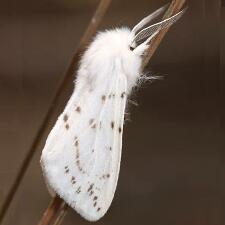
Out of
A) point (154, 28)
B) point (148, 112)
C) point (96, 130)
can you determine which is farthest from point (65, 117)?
point (148, 112)

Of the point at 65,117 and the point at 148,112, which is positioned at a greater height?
the point at 148,112

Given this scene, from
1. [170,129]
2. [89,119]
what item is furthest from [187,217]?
[89,119]

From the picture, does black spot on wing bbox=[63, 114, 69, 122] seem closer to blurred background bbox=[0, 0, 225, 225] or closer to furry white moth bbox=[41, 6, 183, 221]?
furry white moth bbox=[41, 6, 183, 221]

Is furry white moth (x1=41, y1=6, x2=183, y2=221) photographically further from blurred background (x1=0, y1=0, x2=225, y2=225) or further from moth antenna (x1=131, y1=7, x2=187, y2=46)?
blurred background (x1=0, y1=0, x2=225, y2=225)

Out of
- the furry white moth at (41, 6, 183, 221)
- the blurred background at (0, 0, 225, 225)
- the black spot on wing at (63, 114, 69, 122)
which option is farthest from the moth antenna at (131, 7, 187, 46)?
the blurred background at (0, 0, 225, 225)

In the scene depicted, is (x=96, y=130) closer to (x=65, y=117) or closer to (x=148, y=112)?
(x=65, y=117)

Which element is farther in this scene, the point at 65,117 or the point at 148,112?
the point at 148,112

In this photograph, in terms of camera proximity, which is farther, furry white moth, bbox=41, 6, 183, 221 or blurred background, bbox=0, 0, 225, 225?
blurred background, bbox=0, 0, 225, 225

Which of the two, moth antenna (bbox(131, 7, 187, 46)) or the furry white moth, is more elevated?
moth antenna (bbox(131, 7, 187, 46))

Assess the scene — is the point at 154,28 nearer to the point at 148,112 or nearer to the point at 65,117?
the point at 65,117

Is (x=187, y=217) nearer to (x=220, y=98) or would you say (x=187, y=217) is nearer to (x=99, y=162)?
(x=220, y=98)
